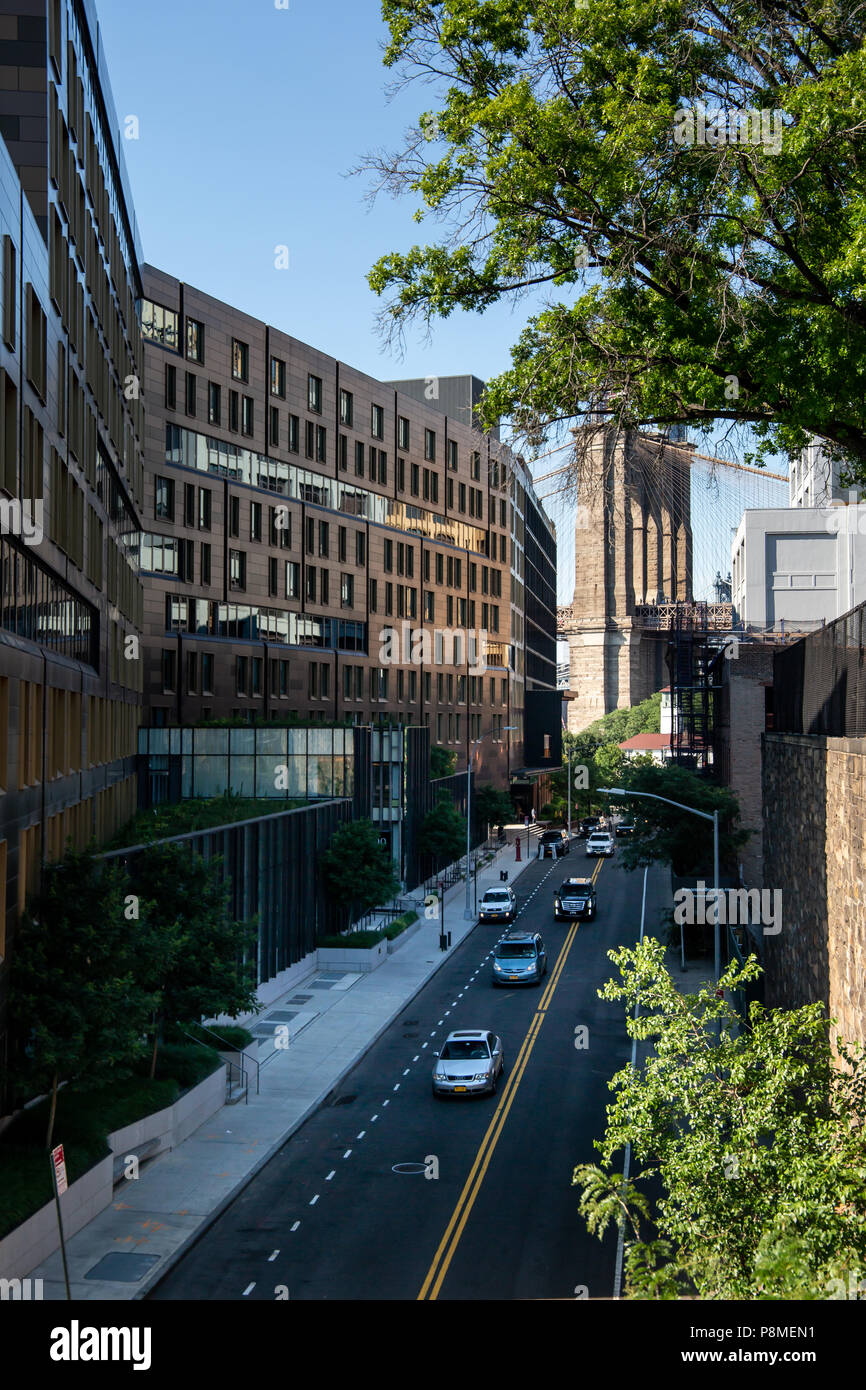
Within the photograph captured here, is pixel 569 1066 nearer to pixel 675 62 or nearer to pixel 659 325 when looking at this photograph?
pixel 659 325

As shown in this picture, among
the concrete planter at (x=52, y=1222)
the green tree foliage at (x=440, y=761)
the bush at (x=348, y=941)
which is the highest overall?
the green tree foliage at (x=440, y=761)

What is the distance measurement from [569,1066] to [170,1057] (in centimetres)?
1072

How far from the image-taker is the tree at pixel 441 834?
2468 inches

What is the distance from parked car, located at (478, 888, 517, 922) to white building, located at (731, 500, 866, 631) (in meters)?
30.4

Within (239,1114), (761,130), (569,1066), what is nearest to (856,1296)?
(761,130)

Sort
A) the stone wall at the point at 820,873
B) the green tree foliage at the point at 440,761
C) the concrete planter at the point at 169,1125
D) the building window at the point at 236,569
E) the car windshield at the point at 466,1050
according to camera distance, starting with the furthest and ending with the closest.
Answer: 1. the green tree foliage at the point at 440,761
2. the building window at the point at 236,569
3. the car windshield at the point at 466,1050
4. the concrete planter at the point at 169,1125
5. the stone wall at the point at 820,873

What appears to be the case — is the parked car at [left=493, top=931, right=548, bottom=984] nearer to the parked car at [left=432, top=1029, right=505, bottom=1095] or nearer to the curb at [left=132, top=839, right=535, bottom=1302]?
the curb at [left=132, top=839, right=535, bottom=1302]

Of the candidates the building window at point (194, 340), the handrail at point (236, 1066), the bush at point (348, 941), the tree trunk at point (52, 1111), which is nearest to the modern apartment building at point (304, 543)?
the building window at point (194, 340)

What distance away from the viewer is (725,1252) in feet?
34.8

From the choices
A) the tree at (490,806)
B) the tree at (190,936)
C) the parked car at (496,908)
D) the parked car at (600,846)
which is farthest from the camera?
the tree at (490,806)

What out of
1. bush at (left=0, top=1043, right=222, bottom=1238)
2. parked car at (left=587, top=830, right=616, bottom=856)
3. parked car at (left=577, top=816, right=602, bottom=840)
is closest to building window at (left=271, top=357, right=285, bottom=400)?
parked car at (left=587, top=830, right=616, bottom=856)

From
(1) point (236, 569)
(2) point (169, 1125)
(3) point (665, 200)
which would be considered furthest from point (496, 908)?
(3) point (665, 200)

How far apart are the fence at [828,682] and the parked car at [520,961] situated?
16.3 metres

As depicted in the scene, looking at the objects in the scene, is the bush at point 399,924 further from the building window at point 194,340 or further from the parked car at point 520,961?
the building window at point 194,340
